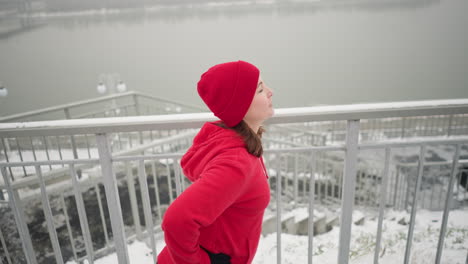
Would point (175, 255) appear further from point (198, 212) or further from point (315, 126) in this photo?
point (315, 126)

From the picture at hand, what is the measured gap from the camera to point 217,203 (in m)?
0.67

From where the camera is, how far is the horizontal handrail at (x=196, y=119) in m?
1.15

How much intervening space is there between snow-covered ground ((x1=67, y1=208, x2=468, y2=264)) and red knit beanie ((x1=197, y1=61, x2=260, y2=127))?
1.92 meters

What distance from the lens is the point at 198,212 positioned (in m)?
0.66

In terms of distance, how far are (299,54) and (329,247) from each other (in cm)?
2755

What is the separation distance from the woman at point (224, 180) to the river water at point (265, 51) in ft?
45.0

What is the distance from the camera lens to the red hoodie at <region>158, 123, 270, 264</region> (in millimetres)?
658

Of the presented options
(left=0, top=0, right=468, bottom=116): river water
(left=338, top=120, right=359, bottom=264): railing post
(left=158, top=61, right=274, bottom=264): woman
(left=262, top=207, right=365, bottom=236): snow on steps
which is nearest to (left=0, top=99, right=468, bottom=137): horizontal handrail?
(left=338, top=120, right=359, bottom=264): railing post

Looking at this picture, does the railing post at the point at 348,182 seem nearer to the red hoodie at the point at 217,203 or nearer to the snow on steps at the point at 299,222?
the red hoodie at the point at 217,203

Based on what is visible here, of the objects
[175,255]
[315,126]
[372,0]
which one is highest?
[372,0]

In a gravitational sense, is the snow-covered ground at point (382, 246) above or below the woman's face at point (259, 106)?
below

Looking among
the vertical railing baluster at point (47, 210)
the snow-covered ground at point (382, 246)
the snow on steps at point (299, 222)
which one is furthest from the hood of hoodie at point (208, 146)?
the snow on steps at point (299, 222)

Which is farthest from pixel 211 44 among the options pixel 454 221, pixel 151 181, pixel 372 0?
pixel 454 221

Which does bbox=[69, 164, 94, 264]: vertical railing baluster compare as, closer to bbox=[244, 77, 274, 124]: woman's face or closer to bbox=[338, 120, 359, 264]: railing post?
bbox=[244, 77, 274, 124]: woman's face
